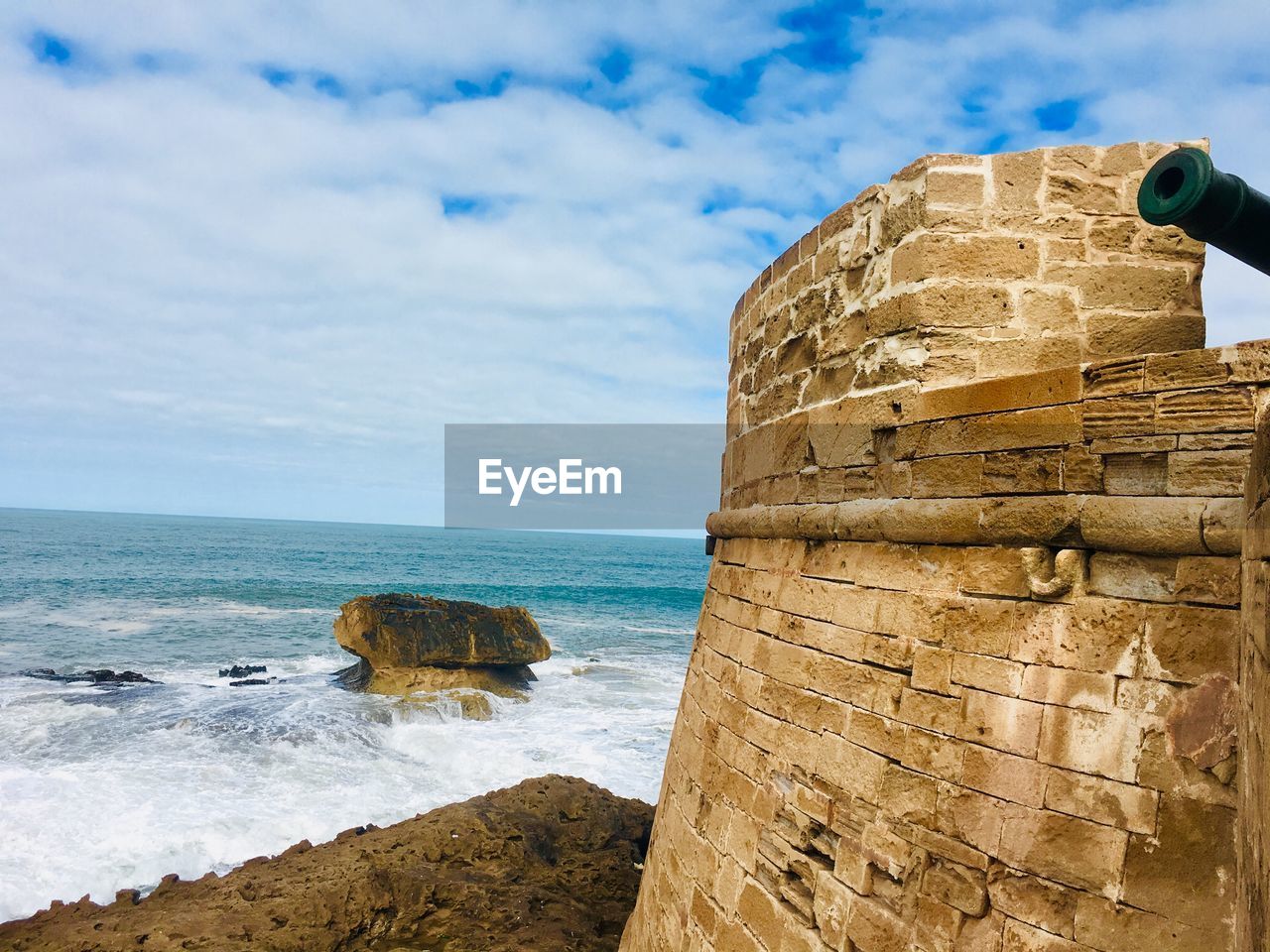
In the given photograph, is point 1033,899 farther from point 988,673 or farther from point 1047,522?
point 1047,522

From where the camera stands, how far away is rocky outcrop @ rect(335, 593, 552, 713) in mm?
19094

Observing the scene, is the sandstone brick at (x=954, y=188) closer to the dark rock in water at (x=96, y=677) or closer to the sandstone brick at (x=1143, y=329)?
the sandstone brick at (x=1143, y=329)

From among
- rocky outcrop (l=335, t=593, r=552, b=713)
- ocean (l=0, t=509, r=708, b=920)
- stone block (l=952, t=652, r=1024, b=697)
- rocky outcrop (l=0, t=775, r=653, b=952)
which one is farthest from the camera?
rocky outcrop (l=335, t=593, r=552, b=713)

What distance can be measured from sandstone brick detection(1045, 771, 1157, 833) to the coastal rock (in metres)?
17.9

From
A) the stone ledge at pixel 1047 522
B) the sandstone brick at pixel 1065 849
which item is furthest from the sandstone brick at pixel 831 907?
the stone ledge at pixel 1047 522

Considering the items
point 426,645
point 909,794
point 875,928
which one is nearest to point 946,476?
point 909,794

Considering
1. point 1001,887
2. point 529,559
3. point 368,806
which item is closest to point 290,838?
point 368,806

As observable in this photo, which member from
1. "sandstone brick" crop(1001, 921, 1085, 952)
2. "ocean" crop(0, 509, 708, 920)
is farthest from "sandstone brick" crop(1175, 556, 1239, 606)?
"ocean" crop(0, 509, 708, 920)

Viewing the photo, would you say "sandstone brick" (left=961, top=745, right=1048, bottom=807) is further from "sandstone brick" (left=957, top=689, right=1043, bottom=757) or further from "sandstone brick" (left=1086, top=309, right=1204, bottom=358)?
"sandstone brick" (left=1086, top=309, right=1204, bottom=358)

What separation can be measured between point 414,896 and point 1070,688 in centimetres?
635

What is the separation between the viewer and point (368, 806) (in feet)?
41.8

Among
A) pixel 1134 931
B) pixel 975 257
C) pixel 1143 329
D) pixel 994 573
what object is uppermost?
pixel 975 257

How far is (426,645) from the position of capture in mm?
19422

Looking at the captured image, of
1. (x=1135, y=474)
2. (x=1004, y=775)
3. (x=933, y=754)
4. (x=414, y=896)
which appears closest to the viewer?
(x=1135, y=474)
